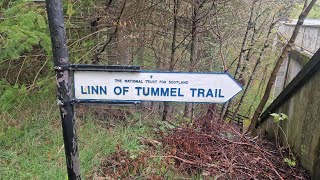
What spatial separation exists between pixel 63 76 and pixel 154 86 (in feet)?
1.90

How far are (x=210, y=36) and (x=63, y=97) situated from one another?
7876mm

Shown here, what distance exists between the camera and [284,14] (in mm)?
9109

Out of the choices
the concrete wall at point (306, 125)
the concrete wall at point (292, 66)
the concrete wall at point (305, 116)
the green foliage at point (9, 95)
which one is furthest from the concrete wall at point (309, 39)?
the green foliage at point (9, 95)

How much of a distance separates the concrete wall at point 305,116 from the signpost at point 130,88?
8.82 feet

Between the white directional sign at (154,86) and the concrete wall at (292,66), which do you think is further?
the concrete wall at (292,66)

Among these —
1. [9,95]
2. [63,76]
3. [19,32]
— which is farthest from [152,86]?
[9,95]

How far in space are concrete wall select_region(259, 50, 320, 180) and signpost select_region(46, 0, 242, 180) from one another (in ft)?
8.82

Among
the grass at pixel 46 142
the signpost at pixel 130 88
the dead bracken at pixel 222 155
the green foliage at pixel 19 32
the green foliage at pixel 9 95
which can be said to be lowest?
the dead bracken at pixel 222 155

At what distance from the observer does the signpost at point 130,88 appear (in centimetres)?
190

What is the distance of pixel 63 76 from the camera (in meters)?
1.83

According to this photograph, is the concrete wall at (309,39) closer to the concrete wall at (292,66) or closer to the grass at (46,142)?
the concrete wall at (292,66)

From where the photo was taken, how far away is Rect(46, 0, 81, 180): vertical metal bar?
1767 mm

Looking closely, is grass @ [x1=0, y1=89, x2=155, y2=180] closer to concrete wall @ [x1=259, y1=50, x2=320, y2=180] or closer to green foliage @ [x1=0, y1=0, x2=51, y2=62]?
green foliage @ [x1=0, y1=0, x2=51, y2=62]

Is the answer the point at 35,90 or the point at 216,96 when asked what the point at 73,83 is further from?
the point at 35,90
